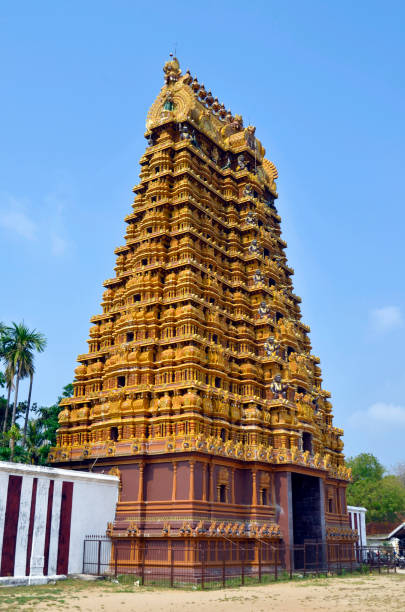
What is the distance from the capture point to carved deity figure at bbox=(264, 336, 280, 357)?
147ft

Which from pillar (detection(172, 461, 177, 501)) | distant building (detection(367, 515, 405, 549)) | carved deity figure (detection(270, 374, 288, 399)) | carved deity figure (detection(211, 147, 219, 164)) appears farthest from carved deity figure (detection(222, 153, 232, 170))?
distant building (detection(367, 515, 405, 549))

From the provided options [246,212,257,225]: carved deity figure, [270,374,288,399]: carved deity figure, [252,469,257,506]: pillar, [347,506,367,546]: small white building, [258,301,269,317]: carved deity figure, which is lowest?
[347,506,367,546]: small white building

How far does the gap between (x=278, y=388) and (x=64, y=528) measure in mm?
17392

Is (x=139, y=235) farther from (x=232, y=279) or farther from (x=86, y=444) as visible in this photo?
(x=86, y=444)

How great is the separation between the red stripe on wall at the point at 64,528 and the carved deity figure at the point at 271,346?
17346 mm

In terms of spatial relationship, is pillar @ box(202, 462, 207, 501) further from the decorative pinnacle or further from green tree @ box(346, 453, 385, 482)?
green tree @ box(346, 453, 385, 482)

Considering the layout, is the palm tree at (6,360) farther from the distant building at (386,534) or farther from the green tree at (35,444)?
the distant building at (386,534)

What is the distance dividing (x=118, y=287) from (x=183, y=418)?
1490cm

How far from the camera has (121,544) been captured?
3541 cm

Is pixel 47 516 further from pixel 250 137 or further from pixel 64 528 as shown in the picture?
pixel 250 137

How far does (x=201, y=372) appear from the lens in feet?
128

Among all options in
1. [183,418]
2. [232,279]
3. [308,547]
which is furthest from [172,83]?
[308,547]

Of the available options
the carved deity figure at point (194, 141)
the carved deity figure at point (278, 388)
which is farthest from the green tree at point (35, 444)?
the carved deity figure at point (194, 141)

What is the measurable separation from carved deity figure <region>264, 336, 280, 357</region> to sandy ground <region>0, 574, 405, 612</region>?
1656cm
